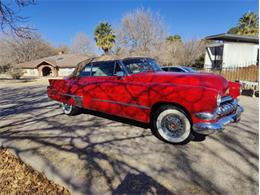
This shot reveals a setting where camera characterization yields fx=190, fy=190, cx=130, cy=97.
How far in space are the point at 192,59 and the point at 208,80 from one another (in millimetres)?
32000

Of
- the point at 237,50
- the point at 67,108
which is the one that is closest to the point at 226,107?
the point at 67,108

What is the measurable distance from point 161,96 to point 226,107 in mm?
1303

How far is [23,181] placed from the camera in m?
2.85

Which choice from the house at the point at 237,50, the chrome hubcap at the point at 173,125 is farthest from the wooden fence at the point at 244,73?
the chrome hubcap at the point at 173,125

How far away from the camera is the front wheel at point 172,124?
3.80 m

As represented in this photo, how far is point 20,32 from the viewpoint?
4.21 m

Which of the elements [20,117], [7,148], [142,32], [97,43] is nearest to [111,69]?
[7,148]

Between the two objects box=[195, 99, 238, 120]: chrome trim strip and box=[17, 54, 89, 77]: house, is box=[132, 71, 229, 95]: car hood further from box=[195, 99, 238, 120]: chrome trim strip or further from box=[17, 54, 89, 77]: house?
box=[17, 54, 89, 77]: house

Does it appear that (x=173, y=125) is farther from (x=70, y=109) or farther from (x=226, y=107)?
(x=70, y=109)

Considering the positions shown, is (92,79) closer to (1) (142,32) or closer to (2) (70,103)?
(2) (70,103)

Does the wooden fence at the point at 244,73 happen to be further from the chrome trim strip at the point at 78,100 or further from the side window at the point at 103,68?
the chrome trim strip at the point at 78,100

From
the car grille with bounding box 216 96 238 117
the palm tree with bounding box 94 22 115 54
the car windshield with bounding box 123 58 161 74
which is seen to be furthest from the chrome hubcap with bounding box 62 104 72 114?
the palm tree with bounding box 94 22 115 54

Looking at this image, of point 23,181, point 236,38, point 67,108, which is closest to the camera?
point 23,181

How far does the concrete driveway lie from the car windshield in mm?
1493
